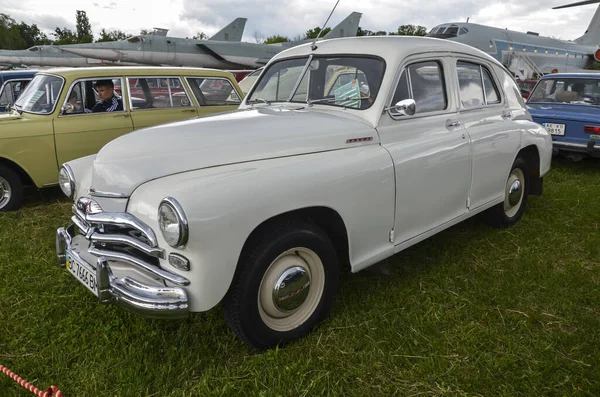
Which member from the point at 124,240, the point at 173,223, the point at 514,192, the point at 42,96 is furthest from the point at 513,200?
the point at 42,96

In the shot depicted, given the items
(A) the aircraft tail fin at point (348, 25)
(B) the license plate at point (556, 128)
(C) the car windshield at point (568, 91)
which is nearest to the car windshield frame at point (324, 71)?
(B) the license plate at point (556, 128)

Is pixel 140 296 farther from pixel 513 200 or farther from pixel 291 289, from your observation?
pixel 513 200

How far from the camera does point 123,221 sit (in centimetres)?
226

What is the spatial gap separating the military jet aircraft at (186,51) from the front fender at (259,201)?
25.6 meters

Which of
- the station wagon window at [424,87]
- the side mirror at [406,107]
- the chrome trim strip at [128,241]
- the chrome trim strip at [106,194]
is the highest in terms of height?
the station wagon window at [424,87]

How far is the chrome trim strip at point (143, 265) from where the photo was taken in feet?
6.93

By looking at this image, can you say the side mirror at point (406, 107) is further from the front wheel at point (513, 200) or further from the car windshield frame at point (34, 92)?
the car windshield frame at point (34, 92)

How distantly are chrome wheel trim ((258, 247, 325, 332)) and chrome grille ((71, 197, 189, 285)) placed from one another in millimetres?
500

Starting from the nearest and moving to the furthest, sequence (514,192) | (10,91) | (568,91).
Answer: (514,192) → (568,91) → (10,91)

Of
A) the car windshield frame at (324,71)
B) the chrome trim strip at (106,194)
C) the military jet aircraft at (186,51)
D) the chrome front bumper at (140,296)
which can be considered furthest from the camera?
the military jet aircraft at (186,51)

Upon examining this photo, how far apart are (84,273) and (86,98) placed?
372 centimetres

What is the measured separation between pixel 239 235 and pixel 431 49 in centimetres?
223

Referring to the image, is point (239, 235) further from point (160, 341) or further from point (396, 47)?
point (396, 47)

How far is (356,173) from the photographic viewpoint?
2654 mm
